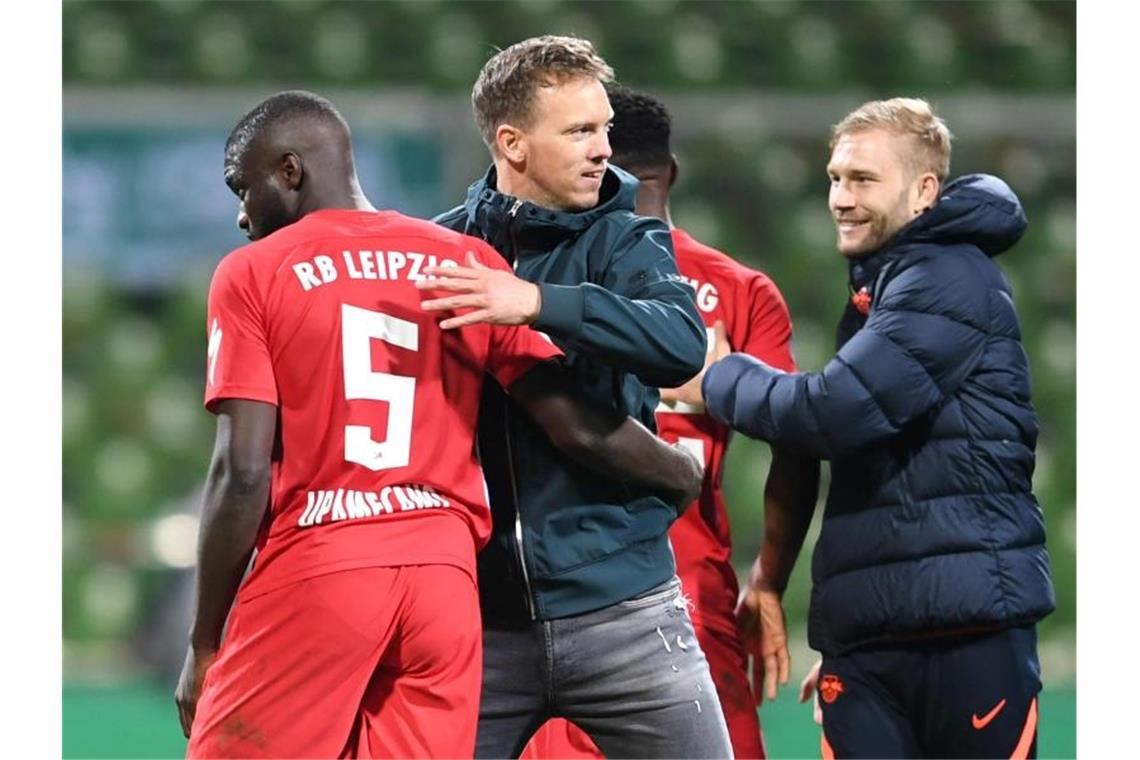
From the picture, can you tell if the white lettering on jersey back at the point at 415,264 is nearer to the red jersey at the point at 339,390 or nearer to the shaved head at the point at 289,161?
the red jersey at the point at 339,390

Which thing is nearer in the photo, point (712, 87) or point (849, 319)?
point (849, 319)

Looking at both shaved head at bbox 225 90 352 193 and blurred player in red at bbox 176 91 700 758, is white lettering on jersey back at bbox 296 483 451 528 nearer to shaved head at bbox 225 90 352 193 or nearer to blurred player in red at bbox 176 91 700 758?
blurred player in red at bbox 176 91 700 758

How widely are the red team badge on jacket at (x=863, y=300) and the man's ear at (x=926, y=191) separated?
0.61 ft

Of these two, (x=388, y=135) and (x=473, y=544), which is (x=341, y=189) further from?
(x=388, y=135)

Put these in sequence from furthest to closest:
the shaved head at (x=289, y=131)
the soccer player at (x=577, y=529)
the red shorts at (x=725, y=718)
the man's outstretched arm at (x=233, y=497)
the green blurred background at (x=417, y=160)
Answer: the green blurred background at (x=417, y=160), the red shorts at (x=725, y=718), the soccer player at (x=577, y=529), the shaved head at (x=289, y=131), the man's outstretched arm at (x=233, y=497)

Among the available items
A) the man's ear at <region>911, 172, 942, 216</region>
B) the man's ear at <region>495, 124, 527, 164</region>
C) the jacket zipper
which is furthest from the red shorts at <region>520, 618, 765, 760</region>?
the man's ear at <region>495, 124, 527, 164</region>

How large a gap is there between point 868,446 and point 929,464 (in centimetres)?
11

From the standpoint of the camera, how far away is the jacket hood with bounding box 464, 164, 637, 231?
2586 mm

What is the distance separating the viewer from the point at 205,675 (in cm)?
242

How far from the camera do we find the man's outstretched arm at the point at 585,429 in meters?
2.48

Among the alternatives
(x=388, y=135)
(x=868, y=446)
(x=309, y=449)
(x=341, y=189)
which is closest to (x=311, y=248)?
(x=341, y=189)

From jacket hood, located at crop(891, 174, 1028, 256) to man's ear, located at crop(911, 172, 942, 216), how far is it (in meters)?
0.06

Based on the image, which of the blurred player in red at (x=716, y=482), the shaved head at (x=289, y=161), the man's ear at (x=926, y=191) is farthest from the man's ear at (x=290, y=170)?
the man's ear at (x=926, y=191)

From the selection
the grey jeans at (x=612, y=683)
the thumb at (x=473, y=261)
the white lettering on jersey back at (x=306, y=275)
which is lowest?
the grey jeans at (x=612, y=683)
